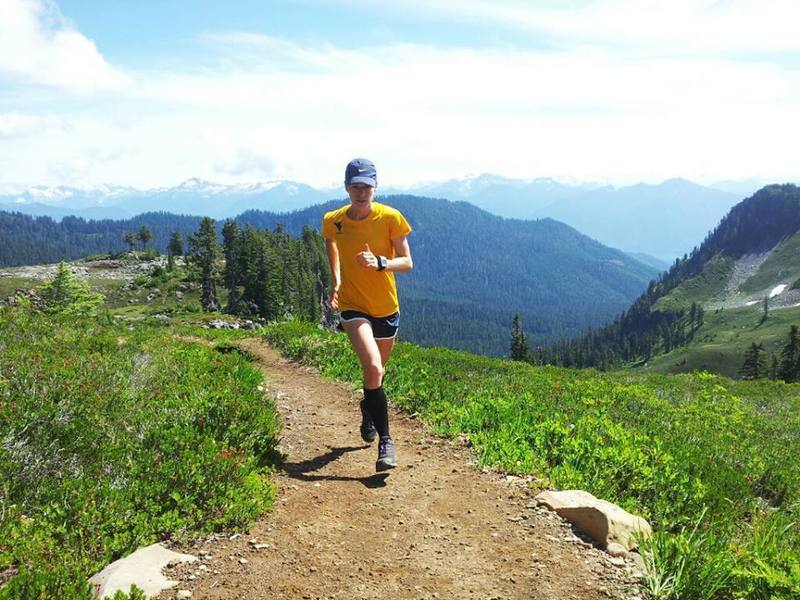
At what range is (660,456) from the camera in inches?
297

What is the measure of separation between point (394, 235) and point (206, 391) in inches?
140

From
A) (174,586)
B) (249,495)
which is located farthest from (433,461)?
(174,586)

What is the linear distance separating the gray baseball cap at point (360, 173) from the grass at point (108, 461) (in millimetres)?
3364

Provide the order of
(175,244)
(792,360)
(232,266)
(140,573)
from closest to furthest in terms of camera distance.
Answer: (140,573), (792,360), (232,266), (175,244)

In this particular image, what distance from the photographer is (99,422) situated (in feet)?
22.3

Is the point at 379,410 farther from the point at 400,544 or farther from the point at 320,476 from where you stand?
the point at 400,544

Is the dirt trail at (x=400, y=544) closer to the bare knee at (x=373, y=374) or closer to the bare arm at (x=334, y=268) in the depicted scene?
the bare knee at (x=373, y=374)

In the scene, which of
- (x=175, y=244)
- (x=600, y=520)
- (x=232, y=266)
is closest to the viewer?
(x=600, y=520)

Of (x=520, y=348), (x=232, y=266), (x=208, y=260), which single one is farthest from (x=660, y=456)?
(x=208, y=260)

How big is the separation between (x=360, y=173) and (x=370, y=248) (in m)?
0.99

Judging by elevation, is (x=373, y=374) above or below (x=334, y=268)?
below

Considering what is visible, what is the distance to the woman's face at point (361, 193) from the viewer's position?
6.84 metres

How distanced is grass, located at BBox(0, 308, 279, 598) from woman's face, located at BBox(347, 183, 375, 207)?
3.14 m

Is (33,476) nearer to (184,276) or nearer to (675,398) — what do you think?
(675,398)
